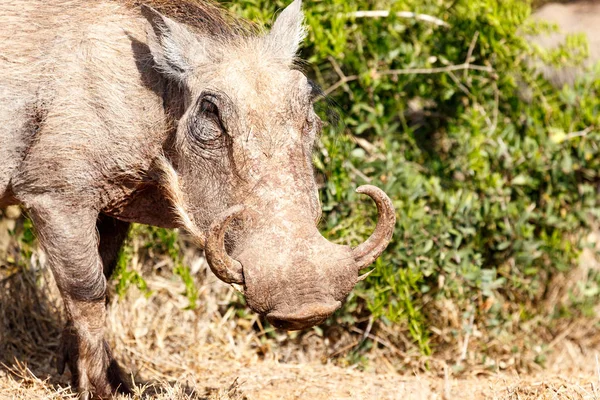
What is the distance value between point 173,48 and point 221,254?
3.07 feet

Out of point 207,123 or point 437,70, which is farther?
point 437,70

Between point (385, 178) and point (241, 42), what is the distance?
69.1 inches

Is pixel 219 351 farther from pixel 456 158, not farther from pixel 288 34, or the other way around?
pixel 288 34

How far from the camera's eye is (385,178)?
5.05m

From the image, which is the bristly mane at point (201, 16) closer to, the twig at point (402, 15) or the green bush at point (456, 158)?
the green bush at point (456, 158)

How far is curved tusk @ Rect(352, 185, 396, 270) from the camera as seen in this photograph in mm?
3039

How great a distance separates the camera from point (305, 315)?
277cm

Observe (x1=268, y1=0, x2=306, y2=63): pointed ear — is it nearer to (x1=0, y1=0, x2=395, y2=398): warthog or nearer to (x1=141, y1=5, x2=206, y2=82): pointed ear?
(x1=0, y1=0, x2=395, y2=398): warthog

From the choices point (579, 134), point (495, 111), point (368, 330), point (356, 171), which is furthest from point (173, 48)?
point (579, 134)

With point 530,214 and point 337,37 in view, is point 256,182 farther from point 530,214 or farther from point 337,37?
point 530,214

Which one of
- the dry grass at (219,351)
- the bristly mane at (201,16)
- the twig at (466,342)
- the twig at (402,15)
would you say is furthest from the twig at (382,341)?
the bristly mane at (201,16)

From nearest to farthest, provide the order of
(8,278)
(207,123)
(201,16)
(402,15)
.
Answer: (207,123)
(201,16)
(8,278)
(402,15)

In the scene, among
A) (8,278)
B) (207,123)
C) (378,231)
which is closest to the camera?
(378,231)

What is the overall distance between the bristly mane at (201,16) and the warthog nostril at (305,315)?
4.05ft
